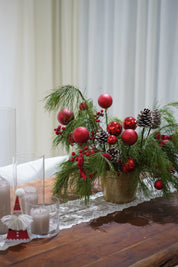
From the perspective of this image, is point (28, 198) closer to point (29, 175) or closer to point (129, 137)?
point (29, 175)

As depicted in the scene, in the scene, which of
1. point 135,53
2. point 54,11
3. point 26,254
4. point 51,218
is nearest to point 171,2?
point 135,53

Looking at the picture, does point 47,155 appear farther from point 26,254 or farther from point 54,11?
point 26,254

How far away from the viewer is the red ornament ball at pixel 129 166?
3.20 ft

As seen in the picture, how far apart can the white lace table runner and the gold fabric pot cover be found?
2 centimetres

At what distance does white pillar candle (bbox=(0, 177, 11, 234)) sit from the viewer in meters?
0.83

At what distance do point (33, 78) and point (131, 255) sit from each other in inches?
84.6

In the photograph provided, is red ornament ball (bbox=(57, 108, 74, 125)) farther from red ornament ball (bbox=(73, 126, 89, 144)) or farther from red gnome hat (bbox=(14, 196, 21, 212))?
red gnome hat (bbox=(14, 196, 21, 212))

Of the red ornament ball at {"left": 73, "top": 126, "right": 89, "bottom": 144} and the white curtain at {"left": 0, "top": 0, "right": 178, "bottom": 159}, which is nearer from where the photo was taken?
the red ornament ball at {"left": 73, "top": 126, "right": 89, "bottom": 144}

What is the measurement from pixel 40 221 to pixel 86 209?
0.75ft

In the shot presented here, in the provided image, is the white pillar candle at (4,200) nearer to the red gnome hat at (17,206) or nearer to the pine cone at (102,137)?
the red gnome hat at (17,206)

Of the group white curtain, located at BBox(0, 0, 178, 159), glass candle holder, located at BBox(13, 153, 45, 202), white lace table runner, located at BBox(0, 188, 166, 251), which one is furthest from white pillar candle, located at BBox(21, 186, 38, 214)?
white curtain, located at BBox(0, 0, 178, 159)

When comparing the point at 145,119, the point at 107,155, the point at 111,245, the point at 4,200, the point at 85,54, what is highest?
the point at 85,54

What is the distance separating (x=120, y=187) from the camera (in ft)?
3.42

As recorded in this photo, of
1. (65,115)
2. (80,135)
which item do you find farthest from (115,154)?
(65,115)
